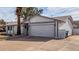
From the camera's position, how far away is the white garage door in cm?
1616

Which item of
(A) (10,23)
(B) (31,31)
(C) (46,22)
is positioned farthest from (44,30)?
(A) (10,23)

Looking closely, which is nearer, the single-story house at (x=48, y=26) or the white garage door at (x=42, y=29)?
the single-story house at (x=48, y=26)

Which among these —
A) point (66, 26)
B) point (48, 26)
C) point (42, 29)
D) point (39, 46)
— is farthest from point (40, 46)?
point (66, 26)

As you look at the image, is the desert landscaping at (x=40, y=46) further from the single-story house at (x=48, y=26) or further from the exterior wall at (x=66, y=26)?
the exterior wall at (x=66, y=26)

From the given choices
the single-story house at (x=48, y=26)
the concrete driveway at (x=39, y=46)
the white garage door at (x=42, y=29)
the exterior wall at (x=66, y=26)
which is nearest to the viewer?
the concrete driveway at (x=39, y=46)

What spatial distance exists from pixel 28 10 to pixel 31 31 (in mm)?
7856

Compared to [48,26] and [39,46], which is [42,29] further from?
[39,46]

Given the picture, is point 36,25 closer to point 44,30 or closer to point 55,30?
point 44,30

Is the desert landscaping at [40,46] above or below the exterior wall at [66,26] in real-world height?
below

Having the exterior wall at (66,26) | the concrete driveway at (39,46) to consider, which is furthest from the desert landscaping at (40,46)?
the exterior wall at (66,26)

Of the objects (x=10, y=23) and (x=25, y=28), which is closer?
(x=25, y=28)

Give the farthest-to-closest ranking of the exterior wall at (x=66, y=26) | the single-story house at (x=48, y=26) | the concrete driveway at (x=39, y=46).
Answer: the exterior wall at (x=66, y=26) < the single-story house at (x=48, y=26) < the concrete driveway at (x=39, y=46)

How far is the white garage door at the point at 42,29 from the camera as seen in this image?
16.2 meters

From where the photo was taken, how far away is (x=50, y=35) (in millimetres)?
16141
